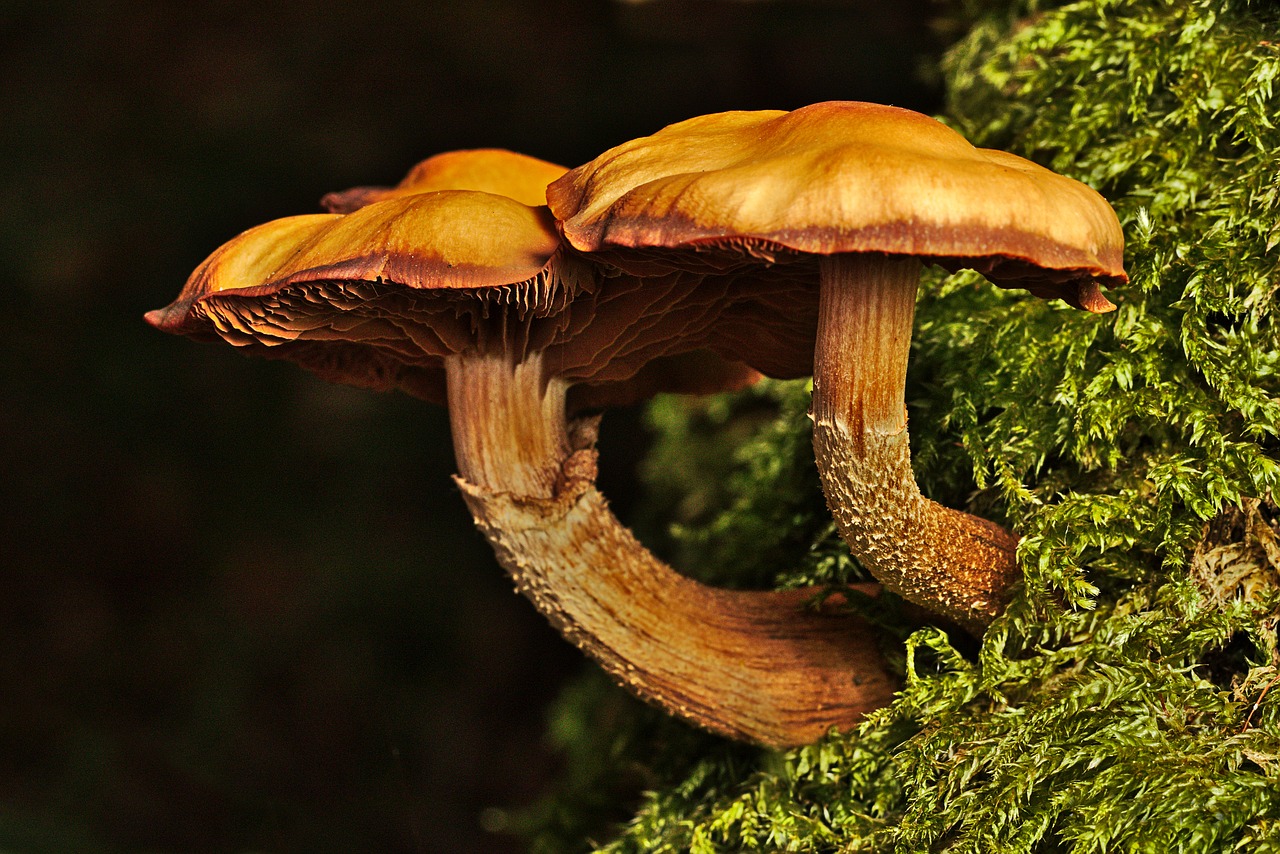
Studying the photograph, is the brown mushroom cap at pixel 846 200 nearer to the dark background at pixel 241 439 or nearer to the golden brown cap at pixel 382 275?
the golden brown cap at pixel 382 275

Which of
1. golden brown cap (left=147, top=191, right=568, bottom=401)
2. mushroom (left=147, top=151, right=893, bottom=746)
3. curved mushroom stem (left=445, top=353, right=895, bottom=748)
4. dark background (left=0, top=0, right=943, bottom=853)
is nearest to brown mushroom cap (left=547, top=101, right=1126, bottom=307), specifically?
golden brown cap (left=147, top=191, right=568, bottom=401)

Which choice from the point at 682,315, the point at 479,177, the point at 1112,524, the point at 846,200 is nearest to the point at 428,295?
the point at 479,177

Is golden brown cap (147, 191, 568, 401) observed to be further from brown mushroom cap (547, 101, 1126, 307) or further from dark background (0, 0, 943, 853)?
dark background (0, 0, 943, 853)

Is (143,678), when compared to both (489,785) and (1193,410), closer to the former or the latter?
(489,785)

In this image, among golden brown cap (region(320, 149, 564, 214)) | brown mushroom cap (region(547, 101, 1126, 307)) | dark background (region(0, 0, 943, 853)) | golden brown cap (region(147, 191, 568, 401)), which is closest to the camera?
brown mushroom cap (region(547, 101, 1126, 307))

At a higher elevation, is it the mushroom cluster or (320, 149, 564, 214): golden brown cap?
(320, 149, 564, 214): golden brown cap

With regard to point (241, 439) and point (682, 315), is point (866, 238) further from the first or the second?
point (241, 439)

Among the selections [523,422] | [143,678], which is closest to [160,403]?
[143,678]

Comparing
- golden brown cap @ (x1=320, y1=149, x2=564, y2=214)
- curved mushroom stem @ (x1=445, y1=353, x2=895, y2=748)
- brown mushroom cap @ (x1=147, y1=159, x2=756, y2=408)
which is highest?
golden brown cap @ (x1=320, y1=149, x2=564, y2=214)
